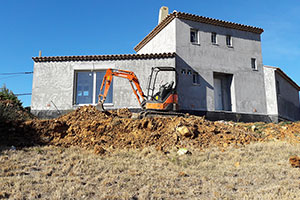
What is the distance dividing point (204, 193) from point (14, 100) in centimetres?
1544

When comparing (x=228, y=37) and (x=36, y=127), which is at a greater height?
(x=228, y=37)

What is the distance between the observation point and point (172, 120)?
12.2 meters

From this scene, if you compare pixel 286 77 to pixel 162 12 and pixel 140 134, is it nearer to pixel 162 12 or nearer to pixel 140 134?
pixel 162 12

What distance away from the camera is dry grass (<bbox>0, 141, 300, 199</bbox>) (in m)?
6.05

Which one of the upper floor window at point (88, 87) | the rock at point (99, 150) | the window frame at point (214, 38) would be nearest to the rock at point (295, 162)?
the rock at point (99, 150)

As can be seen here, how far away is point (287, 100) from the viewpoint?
22406mm

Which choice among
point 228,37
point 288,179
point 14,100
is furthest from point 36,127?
point 228,37

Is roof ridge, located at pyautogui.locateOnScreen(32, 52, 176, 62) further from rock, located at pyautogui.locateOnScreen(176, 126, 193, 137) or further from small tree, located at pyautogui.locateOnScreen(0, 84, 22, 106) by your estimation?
rock, located at pyautogui.locateOnScreen(176, 126, 193, 137)

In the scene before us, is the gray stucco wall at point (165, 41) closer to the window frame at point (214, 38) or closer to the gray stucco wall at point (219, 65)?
the gray stucco wall at point (219, 65)

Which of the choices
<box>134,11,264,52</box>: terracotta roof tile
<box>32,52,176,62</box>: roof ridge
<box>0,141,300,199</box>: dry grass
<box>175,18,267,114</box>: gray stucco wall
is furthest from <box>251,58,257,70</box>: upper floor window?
<box>0,141,300,199</box>: dry grass

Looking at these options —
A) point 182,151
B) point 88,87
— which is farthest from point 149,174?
point 88,87

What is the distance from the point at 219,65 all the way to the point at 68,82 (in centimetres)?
973

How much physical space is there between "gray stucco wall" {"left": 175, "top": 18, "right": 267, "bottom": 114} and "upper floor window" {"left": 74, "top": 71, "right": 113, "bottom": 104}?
4.85 metres

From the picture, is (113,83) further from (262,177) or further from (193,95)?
(262,177)
